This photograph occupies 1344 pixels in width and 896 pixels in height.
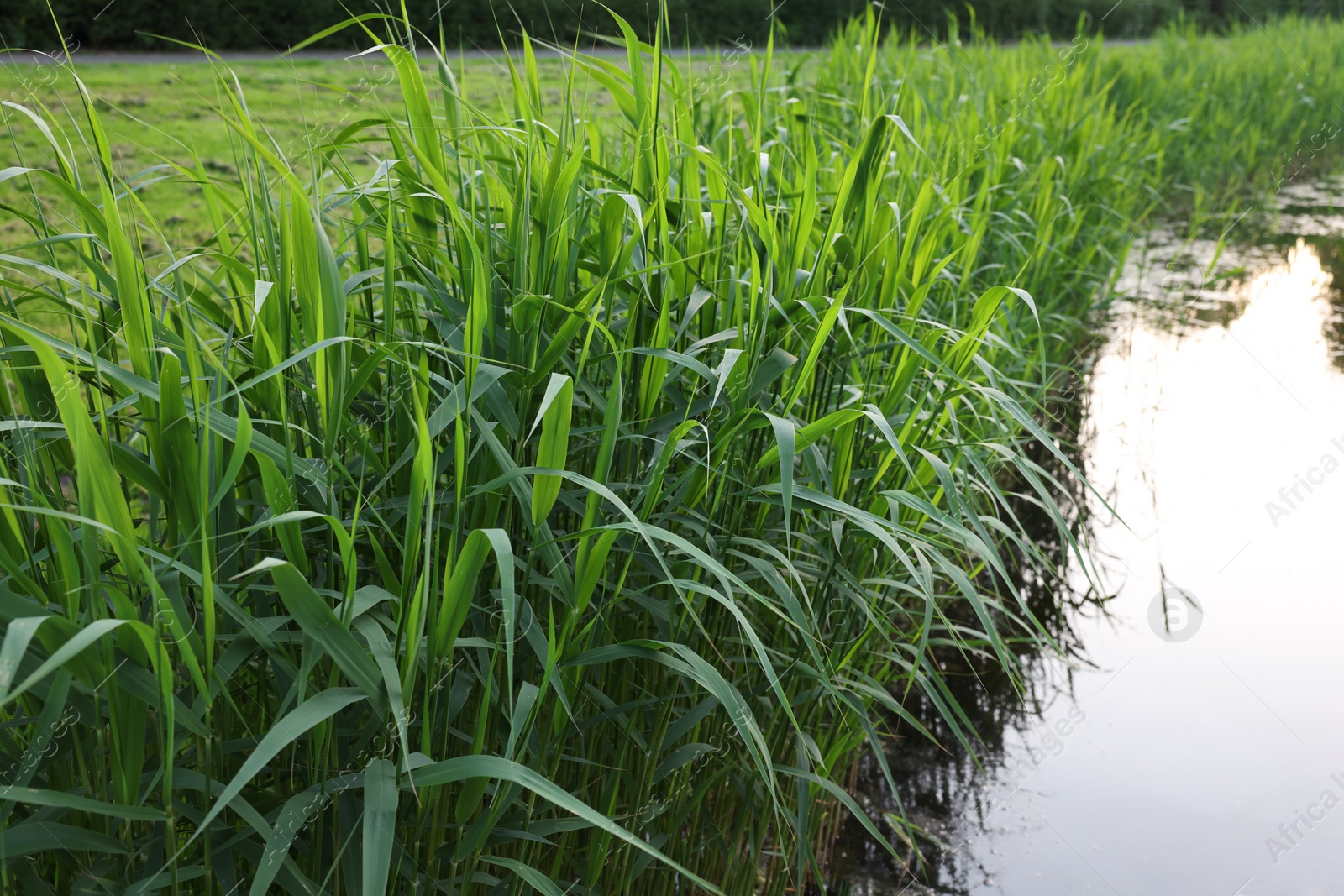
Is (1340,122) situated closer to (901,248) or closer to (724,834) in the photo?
(901,248)

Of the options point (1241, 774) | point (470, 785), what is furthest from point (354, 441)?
point (1241, 774)

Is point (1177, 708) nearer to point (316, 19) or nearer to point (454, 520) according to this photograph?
point (454, 520)

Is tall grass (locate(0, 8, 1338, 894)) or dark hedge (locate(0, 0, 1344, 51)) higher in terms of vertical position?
dark hedge (locate(0, 0, 1344, 51))

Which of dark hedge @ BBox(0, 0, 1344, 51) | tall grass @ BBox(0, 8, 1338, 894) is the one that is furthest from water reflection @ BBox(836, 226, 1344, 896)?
dark hedge @ BBox(0, 0, 1344, 51)

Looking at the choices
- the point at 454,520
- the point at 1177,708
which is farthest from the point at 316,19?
Result: the point at 454,520

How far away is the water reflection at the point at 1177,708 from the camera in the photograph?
2006mm

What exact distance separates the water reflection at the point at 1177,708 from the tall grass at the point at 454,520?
1.95ft

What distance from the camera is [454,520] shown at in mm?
1013

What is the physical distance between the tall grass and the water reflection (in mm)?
595

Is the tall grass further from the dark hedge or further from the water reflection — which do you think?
the dark hedge

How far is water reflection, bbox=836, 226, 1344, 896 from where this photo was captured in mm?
2006

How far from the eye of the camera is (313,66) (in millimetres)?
7836

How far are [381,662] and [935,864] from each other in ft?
4.97

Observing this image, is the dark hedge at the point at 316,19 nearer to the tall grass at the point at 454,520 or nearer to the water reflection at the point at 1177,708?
the water reflection at the point at 1177,708
